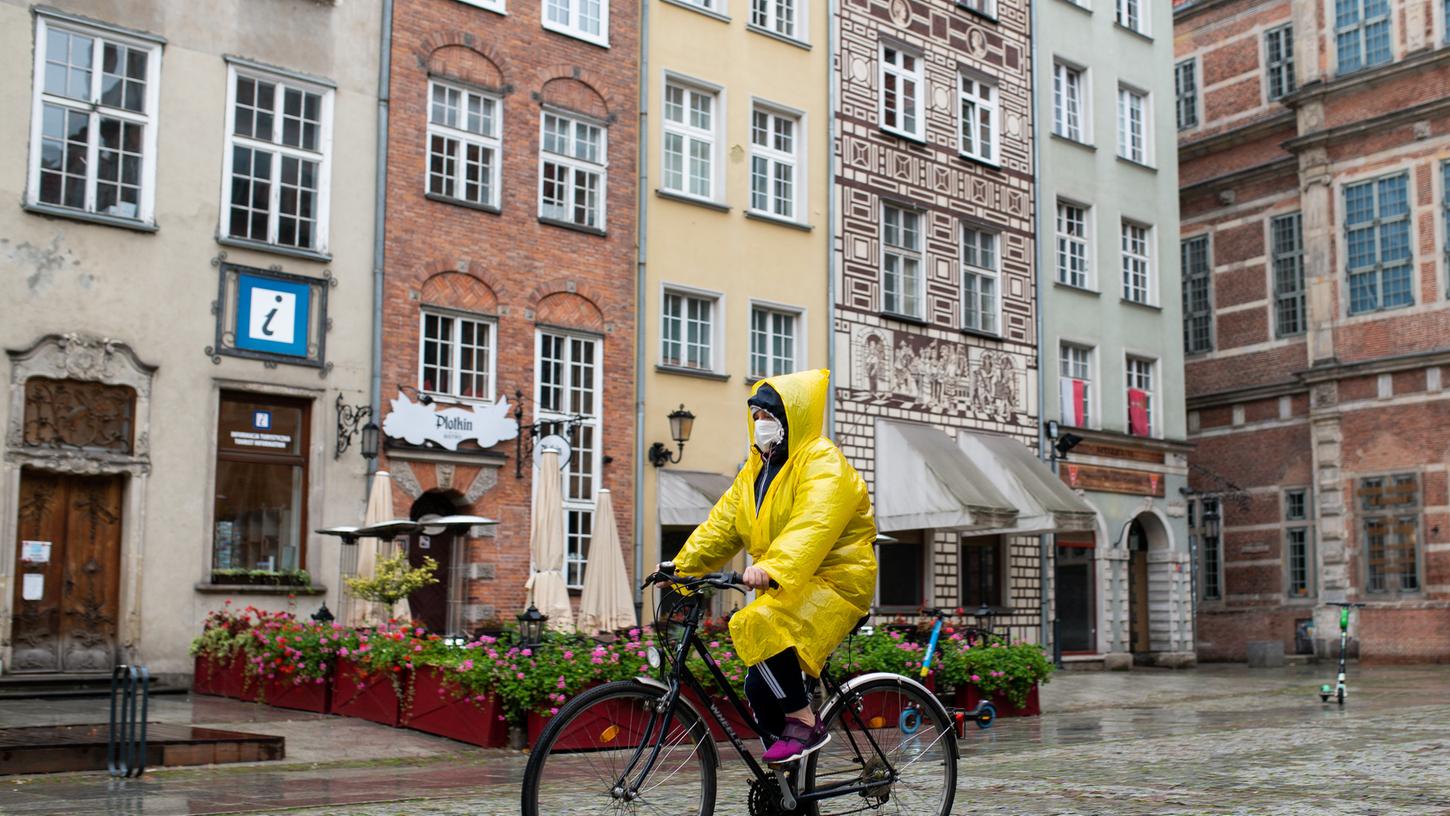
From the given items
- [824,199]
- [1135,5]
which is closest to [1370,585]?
[1135,5]

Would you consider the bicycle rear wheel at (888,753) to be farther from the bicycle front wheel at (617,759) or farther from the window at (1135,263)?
the window at (1135,263)

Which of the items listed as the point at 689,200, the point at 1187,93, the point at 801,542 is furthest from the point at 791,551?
the point at 1187,93

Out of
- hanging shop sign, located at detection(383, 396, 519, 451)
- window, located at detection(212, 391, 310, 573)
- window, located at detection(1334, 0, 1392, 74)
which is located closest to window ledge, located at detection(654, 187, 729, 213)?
hanging shop sign, located at detection(383, 396, 519, 451)

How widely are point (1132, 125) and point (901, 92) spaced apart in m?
7.74

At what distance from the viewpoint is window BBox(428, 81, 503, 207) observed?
2180 cm

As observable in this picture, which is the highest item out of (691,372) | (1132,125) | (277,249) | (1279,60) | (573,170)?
(1279,60)

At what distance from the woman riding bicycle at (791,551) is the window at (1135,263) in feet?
90.7

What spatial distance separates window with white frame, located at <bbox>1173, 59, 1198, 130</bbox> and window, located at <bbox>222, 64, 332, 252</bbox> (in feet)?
87.7

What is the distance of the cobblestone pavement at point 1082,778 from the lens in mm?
8766

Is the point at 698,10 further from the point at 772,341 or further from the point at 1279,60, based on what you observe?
the point at 1279,60

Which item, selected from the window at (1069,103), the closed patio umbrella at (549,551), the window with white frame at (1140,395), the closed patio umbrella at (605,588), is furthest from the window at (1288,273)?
the closed patio umbrella at (549,551)

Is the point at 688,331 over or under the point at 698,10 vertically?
under

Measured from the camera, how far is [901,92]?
2886 cm

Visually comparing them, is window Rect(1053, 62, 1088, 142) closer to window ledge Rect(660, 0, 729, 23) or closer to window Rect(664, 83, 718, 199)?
window ledge Rect(660, 0, 729, 23)
